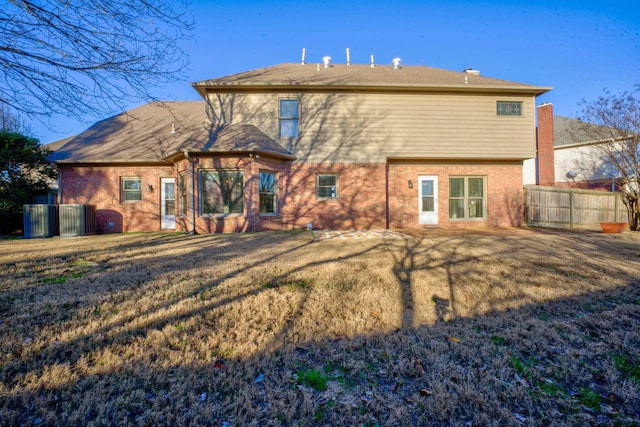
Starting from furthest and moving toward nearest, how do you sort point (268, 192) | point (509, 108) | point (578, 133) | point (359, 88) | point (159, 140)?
point (578, 133) → point (159, 140) → point (509, 108) → point (359, 88) → point (268, 192)

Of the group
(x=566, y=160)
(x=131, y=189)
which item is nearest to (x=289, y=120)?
(x=131, y=189)

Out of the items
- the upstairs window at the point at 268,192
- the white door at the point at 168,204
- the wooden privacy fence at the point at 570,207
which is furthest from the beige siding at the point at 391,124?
the white door at the point at 168,204

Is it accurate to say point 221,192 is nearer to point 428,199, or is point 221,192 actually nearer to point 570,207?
point 428,199

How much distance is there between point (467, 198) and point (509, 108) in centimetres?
396

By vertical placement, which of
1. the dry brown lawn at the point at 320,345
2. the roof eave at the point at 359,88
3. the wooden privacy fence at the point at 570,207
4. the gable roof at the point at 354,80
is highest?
the gable roof at the point at 354,80

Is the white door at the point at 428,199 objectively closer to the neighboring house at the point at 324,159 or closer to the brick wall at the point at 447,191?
the neighboring house at the point at 324,159

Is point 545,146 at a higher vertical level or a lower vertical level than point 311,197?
higher

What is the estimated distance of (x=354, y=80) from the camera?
11789 mm

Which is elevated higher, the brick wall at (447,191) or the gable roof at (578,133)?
the gable roof at (578,133)

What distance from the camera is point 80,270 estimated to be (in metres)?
5.18

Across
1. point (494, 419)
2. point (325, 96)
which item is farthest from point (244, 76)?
point (494, 419)

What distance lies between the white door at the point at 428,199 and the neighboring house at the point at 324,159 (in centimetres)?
4

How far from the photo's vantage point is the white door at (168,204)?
12664 millimetres

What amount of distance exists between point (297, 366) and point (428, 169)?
11.6m
